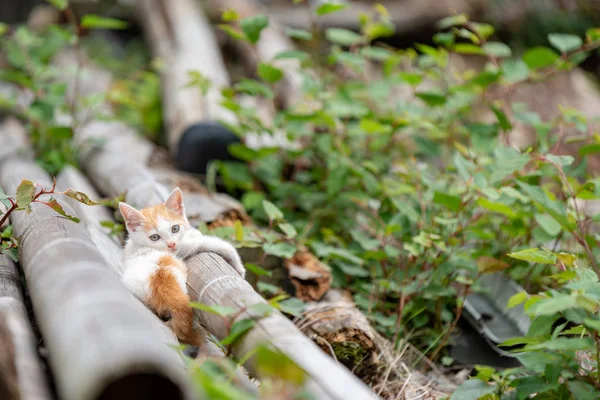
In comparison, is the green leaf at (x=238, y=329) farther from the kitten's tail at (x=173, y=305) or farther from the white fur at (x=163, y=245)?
the white fur at (x=163, y=245)

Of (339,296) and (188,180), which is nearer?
(339,296)

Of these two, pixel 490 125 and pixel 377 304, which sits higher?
pixel 490 125

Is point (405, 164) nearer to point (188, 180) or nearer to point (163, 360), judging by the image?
point (188, 180)

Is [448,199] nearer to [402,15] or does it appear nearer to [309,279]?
[309,279]

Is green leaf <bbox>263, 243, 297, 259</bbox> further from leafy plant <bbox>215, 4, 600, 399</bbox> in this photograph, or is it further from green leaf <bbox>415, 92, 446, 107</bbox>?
green leaf <bbox>415, 92, 446, 107</bbox>

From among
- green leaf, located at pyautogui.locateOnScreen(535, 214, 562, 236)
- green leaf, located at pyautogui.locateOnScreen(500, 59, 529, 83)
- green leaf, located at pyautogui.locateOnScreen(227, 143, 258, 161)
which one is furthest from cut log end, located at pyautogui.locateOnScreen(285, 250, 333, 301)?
green leaf, located at pyautogui.locateOnScreen(500, 59, 529, 83)

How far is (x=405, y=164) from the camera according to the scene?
160 inches

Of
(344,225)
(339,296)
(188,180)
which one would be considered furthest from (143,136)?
(339,296)

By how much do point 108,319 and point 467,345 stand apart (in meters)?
1.96

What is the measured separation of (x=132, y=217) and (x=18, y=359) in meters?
0.83

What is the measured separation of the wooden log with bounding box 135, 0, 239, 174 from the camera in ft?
13.6

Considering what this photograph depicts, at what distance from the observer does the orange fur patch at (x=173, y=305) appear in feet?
6.97

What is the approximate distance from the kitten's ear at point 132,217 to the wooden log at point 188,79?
1367 mm

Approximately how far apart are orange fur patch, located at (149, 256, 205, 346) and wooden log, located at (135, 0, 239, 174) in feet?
5.76
